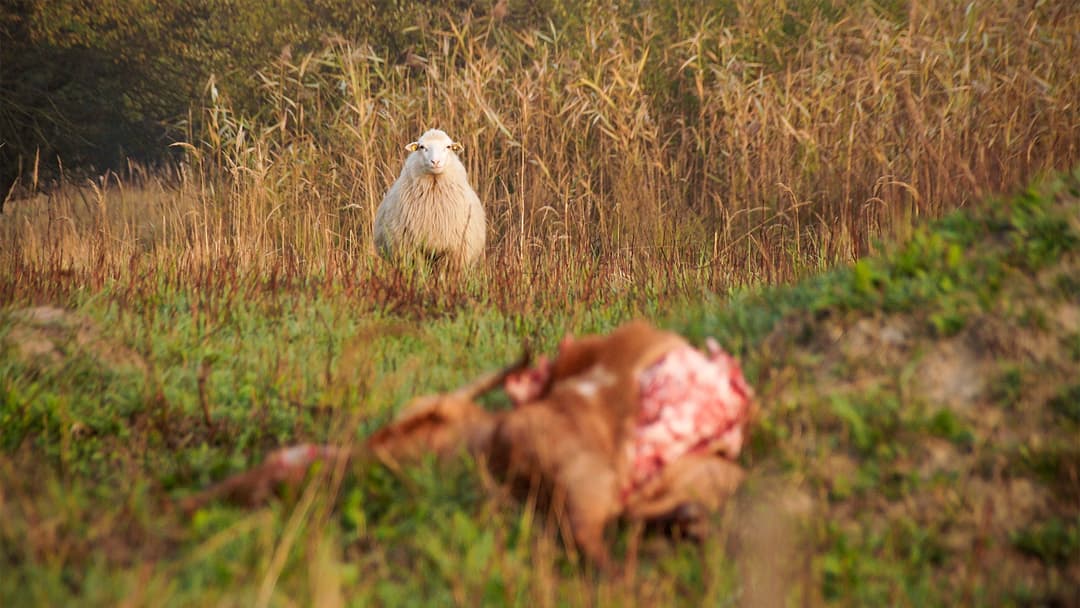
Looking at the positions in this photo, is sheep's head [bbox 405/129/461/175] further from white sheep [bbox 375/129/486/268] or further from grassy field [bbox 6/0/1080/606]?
grassy field [bbox 6/0/1080/606]

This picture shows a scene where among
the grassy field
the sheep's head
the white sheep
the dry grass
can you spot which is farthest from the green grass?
the sheep's head

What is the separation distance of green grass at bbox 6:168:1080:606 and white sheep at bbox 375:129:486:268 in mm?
2323

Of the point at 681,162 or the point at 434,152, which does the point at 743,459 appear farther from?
the point at 681,162

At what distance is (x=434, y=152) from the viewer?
23.0 feet

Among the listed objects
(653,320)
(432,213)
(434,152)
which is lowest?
(653,320)

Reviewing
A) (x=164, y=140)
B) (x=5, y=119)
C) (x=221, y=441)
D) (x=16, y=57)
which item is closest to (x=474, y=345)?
(x=221, y=441)

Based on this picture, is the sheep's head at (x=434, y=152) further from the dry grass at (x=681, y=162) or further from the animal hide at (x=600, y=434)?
the animal hide at (x=600, y=434)

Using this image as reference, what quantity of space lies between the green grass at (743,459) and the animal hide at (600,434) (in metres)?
0.09

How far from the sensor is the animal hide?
2734 mm

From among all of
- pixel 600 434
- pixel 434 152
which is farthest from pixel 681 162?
pixel 600 434

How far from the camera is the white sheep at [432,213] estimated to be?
23.2 feet

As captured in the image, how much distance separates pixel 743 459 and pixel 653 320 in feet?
6.83

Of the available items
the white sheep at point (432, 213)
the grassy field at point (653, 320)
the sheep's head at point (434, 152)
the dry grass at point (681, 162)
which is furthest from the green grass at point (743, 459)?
the sheep's head at point (434, 152)

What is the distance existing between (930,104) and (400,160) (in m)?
4.30
